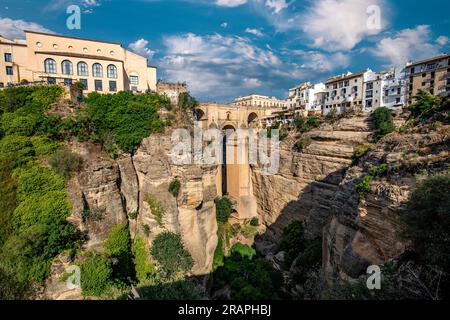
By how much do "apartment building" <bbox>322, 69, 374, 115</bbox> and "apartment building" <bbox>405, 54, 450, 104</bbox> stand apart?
5.26 meters

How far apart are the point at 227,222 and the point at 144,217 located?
1361 cm

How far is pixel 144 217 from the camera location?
57.0 feet

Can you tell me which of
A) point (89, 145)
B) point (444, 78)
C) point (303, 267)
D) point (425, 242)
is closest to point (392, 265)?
point (425, 242)

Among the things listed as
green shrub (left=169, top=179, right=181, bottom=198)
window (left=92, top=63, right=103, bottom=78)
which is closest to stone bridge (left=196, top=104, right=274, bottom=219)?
window (left=92, top=63, right=103, bottom=78)

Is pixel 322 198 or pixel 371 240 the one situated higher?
pixel 371 240

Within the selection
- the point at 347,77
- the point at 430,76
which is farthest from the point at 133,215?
the point at 430,76

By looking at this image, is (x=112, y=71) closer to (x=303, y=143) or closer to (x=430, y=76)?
(x=303, y=143)

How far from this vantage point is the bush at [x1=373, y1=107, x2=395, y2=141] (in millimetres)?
19469

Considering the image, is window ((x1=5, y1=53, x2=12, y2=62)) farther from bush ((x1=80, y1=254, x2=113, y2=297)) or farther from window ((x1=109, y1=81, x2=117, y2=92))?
bush ((x1=80, y1=254, x2=113, y2=297))

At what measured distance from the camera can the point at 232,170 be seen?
31.8 m

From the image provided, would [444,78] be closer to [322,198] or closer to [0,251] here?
[322,198]

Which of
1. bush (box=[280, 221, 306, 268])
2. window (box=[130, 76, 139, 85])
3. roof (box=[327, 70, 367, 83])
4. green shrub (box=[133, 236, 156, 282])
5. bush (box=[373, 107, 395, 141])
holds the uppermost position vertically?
roof (box=[327, 70, 367, 83])

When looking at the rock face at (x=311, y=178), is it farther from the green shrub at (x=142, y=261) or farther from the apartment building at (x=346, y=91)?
the green shrub at (x=142, y=261)

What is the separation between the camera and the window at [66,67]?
22031mm
